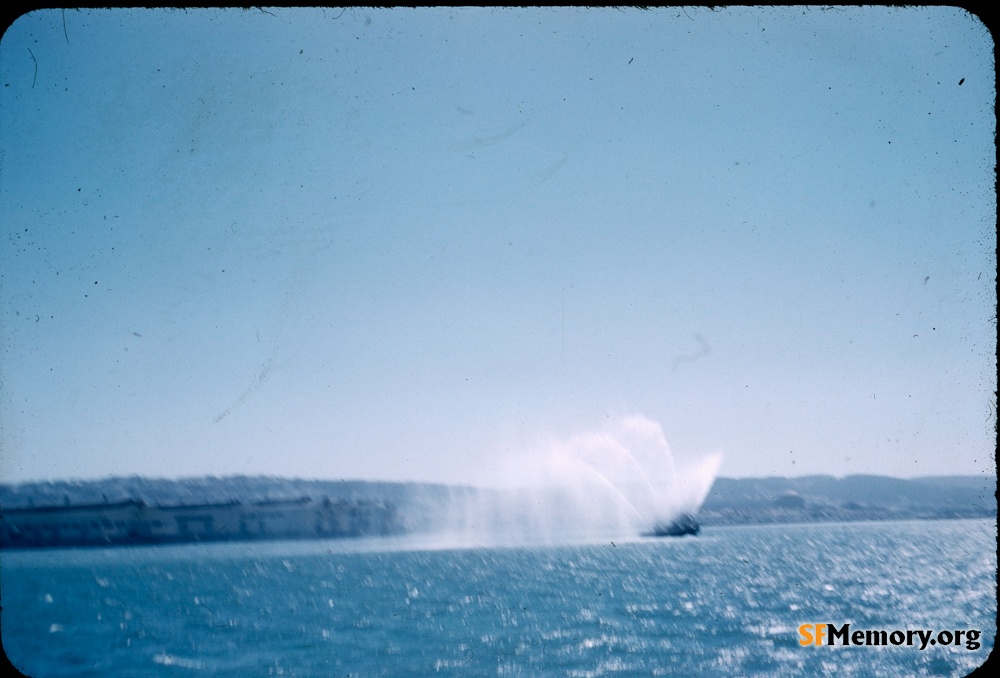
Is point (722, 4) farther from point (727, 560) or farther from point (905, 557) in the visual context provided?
point (905, 557)

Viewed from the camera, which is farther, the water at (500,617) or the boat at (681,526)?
the boat at (681,526)

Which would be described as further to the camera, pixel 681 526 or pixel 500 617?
pixel 681 526

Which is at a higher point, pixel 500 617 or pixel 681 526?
pixel 681 526

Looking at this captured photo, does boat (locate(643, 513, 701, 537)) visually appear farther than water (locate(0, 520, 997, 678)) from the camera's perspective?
Yes

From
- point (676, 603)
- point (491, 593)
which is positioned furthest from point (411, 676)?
point (491, 593)

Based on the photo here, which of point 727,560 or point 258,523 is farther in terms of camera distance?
point 258,523

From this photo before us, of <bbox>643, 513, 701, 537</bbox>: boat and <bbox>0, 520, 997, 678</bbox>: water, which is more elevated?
<bbox>643, 513, 701, 537</bbox>: boat

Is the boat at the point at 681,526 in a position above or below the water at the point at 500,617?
above

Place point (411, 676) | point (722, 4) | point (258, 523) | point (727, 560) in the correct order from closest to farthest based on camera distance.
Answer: point (722, 4), point (411, 676), point (727, 560), point (258, 523)
